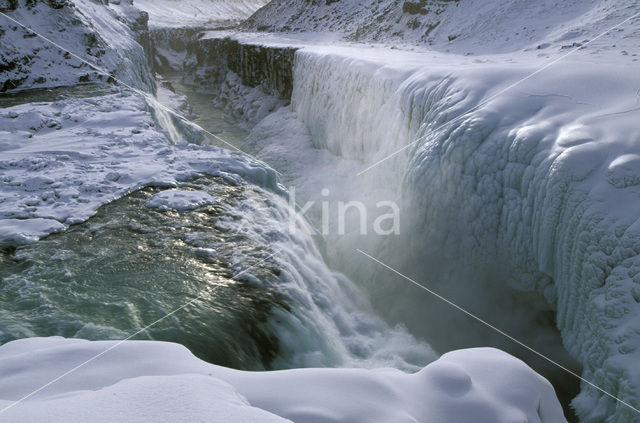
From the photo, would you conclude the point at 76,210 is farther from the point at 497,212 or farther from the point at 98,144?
the point at 497,212

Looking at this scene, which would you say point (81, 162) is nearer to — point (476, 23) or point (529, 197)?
point (529, 197)

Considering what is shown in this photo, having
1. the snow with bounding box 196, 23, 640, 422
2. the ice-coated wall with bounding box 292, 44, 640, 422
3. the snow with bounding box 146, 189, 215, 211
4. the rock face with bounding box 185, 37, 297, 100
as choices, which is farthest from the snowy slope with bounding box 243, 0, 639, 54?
the snow with bounding box 146, 189, 215, 211

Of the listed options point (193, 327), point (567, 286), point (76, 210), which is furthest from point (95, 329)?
point (567, 286)

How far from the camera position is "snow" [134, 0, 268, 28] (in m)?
40.8

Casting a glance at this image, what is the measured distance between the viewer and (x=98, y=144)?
20.2 ft

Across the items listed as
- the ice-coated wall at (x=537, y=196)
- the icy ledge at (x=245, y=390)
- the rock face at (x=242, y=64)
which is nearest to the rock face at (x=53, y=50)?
the rock face at (x=242, y=64)

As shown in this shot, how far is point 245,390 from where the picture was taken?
184 cm

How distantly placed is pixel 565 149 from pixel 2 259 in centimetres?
460

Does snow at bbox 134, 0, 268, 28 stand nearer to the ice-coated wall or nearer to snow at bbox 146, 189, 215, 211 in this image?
snow at bbox 146, 189, 215, 211

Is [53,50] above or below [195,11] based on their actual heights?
below

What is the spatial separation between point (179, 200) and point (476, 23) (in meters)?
12.3

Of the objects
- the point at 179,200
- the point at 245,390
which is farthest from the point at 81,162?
the point at 245,390

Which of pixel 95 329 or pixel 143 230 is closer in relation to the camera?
pixel 95 329

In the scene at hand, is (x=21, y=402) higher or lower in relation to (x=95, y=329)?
higher
